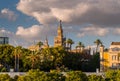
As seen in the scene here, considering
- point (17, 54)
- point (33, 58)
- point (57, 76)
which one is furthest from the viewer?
point (17, 54)

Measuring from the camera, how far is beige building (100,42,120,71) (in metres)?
169

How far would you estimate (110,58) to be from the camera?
170 meters

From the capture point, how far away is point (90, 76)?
102m

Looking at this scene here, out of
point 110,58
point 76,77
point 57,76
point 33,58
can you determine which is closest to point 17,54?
point 33,58

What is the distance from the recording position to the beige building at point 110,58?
169438 millimetres

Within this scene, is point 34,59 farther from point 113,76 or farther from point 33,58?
point 113,76

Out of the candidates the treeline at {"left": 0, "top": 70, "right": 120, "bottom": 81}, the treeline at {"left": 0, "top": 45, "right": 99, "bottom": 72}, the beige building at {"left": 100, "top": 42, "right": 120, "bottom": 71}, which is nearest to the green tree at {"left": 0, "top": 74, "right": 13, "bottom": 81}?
the treeline at {"left": 0, "top": 70, "right": 120, "bottom": 81}

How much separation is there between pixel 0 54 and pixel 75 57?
99.7 feet

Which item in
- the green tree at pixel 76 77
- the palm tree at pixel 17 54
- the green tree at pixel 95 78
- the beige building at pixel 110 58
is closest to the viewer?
the green tree at pixel 76 77

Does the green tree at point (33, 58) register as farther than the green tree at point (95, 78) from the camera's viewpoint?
Yes

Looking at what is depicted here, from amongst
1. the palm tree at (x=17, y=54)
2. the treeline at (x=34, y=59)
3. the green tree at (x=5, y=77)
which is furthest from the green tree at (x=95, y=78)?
the palm tree at (x=17, y=54)

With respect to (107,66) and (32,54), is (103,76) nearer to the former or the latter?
(32,54)

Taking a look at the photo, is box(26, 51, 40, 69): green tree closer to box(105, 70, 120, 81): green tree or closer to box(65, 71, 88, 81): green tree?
box(105, 70, 120, 81): green tree

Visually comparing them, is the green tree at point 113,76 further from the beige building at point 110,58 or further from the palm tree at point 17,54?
the beige building at point 110,58
